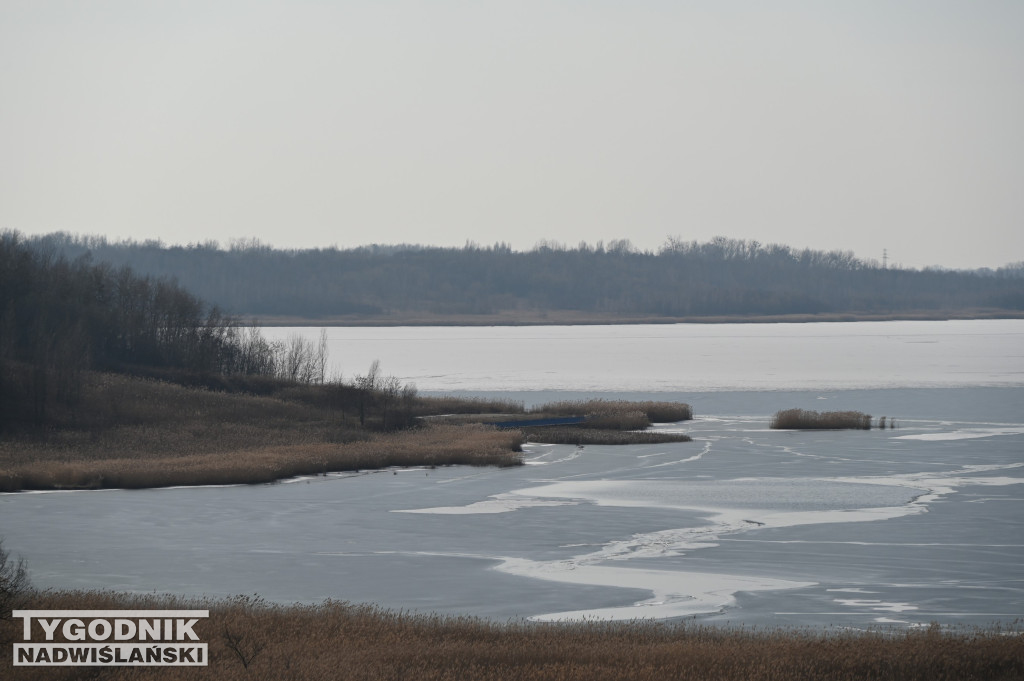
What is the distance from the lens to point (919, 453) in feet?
147

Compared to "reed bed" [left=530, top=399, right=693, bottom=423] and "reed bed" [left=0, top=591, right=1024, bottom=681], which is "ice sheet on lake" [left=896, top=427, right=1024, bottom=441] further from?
"reed bed" [left=0, top=591, right=1024, bottom=681]

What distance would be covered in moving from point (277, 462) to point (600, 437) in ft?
53.7

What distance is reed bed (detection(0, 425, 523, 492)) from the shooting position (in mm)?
36656

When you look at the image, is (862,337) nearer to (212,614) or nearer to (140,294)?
(140,294)

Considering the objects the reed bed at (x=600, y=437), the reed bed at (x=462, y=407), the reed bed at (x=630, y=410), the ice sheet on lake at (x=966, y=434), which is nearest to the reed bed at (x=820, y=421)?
the ice sheet on lake at (x=966, y=434)

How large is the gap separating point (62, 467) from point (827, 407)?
43.4 m

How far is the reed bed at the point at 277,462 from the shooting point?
36656mm

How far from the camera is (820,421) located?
55031mm

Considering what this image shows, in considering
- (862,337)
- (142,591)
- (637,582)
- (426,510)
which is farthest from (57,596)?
(862,337)

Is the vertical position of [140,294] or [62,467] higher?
[140,294]

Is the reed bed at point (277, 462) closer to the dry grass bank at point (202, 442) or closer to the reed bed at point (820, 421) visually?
the dry grass bank at point (202, 442)

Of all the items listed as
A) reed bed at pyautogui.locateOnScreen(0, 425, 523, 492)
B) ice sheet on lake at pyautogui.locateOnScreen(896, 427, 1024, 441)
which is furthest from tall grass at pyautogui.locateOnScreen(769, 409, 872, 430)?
reed bed at pyautogui.locateOnScreen(0, 425, 523, 492)

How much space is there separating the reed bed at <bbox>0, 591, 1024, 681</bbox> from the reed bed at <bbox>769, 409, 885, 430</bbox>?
37.6 metres

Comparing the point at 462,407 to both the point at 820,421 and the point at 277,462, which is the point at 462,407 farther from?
the point at 277,462
